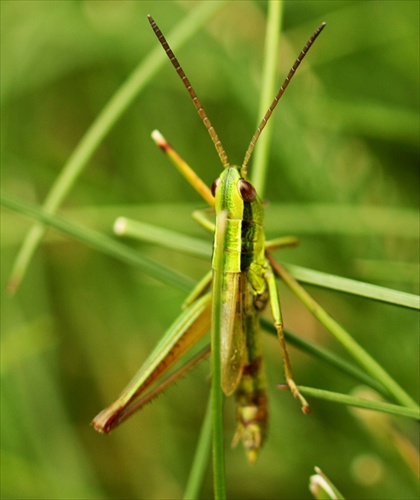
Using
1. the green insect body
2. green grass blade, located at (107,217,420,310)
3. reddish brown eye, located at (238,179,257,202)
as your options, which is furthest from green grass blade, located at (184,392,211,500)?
reddish brown eye, located at (238,179,257,202)

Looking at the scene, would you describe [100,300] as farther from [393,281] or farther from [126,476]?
[393,281]

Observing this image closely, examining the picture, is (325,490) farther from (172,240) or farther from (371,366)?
(172,240)

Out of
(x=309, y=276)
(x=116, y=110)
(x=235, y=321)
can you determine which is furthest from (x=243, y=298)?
(x=116, y=110)

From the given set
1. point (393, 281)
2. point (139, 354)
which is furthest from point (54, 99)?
point (393, 281)

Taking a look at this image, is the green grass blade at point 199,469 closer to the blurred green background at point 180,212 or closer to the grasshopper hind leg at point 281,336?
the grasshopper hind leg at point 281,336

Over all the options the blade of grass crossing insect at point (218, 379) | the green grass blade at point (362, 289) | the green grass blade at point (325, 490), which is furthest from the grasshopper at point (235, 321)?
the blade of grass crossing insect at point (218, 379)

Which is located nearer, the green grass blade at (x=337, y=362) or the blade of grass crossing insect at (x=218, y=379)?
the blade of grass crossing insect at (x=218, y=379)
